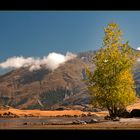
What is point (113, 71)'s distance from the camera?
46.0 m

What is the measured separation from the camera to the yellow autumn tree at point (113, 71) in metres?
45.8

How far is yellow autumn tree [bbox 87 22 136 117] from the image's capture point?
45.8m

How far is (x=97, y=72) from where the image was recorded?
45.9m

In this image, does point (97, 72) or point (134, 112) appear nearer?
point (97, 72)

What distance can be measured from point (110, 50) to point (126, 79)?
4.14m
